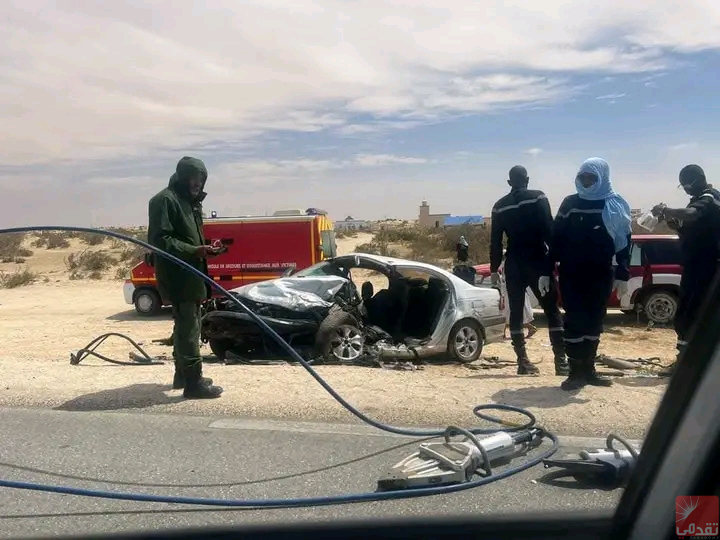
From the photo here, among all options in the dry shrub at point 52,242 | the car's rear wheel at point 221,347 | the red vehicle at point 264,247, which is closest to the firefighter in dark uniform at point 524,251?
the car's rear wheel at point 221,347

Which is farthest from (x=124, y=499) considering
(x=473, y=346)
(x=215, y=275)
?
(x=215, y=275)

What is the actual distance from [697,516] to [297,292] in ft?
27.0

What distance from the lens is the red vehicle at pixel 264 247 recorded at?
16844 mm

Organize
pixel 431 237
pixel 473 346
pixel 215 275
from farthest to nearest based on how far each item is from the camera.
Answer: pixel 431 237 → pixel 215 275 → pixel 473 346

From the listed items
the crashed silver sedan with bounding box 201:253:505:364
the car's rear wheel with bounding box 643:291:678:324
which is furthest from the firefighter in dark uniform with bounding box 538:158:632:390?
the car's rear wheel with bounding box 643:291:678:324

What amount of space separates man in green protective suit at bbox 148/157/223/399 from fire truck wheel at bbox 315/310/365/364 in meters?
2.48

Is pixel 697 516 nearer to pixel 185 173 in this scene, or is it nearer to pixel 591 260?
pixel 591 260

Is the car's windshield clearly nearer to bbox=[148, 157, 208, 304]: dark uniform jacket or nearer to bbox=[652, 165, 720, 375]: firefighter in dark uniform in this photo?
bbox=[148, 157, 208, 304]: dark uniform jacket

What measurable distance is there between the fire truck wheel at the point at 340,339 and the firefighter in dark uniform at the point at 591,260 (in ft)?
10.4

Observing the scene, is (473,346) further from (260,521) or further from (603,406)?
(260,521)

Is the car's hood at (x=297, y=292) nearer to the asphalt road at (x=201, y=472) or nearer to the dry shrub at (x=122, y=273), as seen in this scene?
the asphalt road at (x=201, y=472)

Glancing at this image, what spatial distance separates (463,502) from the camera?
165 inches

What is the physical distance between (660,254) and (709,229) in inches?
297

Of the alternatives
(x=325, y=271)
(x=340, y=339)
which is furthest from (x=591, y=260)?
(x=325, y=271)
